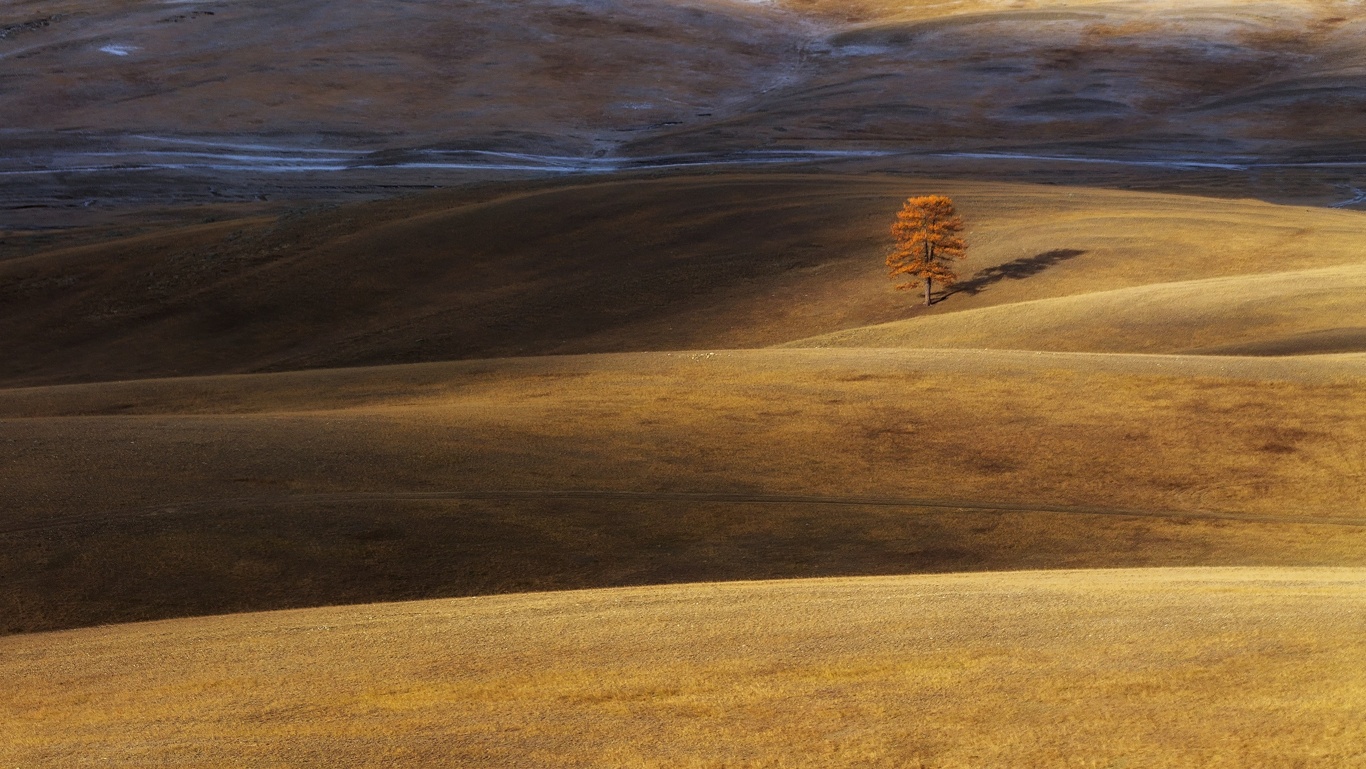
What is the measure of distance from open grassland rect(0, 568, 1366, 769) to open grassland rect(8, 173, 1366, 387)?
23579mm

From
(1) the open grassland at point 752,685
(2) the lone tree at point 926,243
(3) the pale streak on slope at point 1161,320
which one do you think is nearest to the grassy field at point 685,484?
(1) the open grassland at point 752,685

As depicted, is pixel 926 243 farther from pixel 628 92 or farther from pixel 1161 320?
pixel 628 92

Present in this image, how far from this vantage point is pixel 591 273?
152ft

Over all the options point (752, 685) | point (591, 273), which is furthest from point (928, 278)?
point (752, 685)

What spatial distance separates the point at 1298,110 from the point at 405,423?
3297 inches

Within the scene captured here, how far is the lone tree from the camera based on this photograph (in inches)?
1651

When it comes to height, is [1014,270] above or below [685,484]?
below

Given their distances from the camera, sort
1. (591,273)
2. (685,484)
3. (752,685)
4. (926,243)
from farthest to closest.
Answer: (591,273), (926,243), (685,484), (752,685)

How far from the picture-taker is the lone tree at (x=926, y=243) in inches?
1651

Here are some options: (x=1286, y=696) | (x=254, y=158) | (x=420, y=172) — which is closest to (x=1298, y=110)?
(x=420, y=172)

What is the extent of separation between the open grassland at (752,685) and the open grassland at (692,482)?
3502mm

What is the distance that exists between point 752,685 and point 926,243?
3534 cm

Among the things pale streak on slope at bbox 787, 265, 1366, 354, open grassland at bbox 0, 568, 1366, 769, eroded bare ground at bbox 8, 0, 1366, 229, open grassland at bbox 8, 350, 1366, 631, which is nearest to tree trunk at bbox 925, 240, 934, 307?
pale streak on slope at bbox 787, 265, 1366, 354

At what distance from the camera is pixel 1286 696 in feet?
24.3
